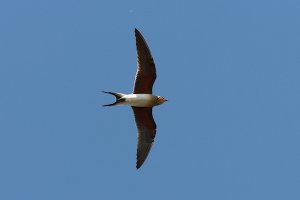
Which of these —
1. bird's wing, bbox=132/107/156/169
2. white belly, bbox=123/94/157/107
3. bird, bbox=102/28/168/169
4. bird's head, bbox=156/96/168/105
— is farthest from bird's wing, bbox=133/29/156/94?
bird's wing, bbox=132/107/156/169

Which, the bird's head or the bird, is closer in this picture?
the bird

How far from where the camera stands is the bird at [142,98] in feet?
68.9

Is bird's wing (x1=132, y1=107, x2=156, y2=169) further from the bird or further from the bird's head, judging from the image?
the bird's head

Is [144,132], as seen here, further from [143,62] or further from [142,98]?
[143,62]

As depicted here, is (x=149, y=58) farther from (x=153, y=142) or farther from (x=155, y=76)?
(x=153, y=142)

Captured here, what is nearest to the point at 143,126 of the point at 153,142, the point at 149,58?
the point at 153,142

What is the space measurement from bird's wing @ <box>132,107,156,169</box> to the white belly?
303 millimetres

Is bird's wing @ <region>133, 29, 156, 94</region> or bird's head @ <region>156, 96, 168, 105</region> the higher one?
bird's wing @ <region>133, 29, 156, 94</region>

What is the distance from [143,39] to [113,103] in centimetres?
203

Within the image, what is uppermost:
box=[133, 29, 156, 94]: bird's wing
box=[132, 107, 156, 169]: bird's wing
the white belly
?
box=[133, 29, 156, 94]: bird's wing

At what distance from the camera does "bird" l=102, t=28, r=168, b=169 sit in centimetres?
2102

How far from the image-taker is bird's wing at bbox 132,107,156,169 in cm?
2170

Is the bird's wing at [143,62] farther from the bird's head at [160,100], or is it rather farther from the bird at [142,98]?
the bird's head at [160,100]

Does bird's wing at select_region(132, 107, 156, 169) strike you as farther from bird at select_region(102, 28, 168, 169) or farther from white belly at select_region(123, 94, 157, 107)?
white belly at select_region(123, 94, 157, 107)
